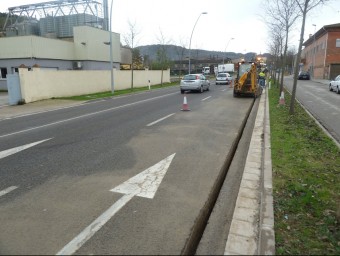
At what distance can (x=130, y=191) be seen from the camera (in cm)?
491

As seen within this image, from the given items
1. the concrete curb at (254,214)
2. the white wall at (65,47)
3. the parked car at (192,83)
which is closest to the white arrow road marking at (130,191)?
Answer: the concrete curb at (254,214)

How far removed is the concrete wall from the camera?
64.0 ft

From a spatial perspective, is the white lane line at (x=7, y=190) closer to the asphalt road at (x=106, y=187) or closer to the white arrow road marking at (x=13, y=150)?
the asphalt road at (x=106, y=187)

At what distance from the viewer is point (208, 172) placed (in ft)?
19.2

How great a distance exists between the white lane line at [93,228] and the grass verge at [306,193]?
2.10 meters

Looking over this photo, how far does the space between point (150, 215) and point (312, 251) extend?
6.49 ft

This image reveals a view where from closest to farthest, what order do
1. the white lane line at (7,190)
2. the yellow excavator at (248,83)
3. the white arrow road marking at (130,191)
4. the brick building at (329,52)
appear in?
the white arrow road marking at (130,191) → the white lane line at (7,190) → the yellow excavator at (248,83) → the brick building at (329,52)

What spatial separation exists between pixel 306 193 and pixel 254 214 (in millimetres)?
1118

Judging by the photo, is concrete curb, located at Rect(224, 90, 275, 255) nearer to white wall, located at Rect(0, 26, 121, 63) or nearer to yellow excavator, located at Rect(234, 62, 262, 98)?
yellow excavator, located at Rect(234, 62, 262, 98)

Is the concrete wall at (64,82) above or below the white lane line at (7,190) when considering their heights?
above

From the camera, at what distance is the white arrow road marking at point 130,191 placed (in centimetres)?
351

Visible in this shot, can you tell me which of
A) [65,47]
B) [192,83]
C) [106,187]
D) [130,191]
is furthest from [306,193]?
[65,47]

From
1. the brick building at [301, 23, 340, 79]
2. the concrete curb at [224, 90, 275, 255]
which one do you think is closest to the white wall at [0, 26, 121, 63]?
the concrete curb at [224, 90, 275, 255]

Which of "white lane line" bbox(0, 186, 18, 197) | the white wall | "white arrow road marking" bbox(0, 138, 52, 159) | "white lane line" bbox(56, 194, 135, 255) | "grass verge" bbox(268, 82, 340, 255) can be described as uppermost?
the white wall
